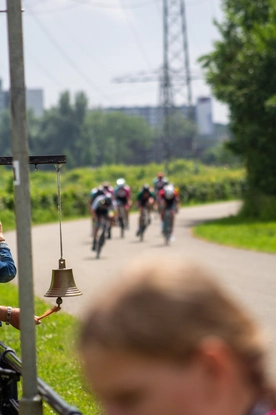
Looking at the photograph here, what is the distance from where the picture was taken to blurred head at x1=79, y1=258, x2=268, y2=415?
59.4 inches

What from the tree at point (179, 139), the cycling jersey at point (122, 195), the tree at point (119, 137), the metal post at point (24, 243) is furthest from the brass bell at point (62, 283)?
the tree at point (119, 137)

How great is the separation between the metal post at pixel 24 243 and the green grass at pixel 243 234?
60.4 ft

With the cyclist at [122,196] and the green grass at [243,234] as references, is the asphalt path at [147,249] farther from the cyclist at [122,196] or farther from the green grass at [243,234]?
Answer: the cyclist at [122,196]

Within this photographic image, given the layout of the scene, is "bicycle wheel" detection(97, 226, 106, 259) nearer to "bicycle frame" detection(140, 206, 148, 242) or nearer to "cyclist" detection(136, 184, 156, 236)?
"bicycle frame" detection(140, 206, 148, 242)

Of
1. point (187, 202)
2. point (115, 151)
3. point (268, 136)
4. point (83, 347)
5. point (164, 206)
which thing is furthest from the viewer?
point (115, 151)

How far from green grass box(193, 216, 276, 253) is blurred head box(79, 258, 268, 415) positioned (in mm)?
19865

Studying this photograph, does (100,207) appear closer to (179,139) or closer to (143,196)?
(143,196)

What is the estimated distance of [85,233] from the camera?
33.9m

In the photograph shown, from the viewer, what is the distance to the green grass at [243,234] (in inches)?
916

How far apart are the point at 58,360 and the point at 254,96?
2892 centimetres

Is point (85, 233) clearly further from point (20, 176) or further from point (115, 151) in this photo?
point (115, 151)

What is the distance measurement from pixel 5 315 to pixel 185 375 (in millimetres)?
3129

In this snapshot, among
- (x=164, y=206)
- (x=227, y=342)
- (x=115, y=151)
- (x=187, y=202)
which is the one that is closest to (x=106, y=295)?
(x=227, y=342)

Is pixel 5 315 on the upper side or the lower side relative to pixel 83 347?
lower
